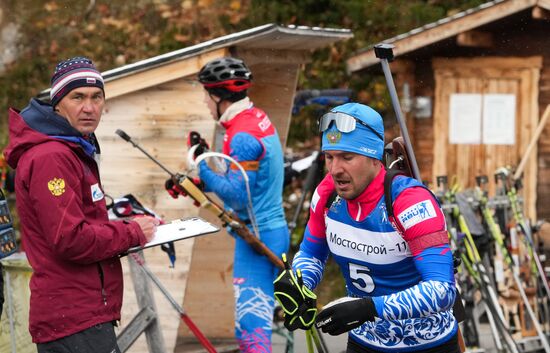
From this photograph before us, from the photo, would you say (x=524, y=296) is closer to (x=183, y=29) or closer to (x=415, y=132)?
(x=415, y=132)

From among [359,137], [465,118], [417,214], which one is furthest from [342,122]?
[465,118]

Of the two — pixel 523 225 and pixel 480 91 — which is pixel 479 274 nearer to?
pixel 523 225

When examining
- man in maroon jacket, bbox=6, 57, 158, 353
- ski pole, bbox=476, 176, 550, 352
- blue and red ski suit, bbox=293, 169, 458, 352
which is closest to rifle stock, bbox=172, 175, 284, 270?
man in maroon jacket, bbox=6, 57, 158, 353

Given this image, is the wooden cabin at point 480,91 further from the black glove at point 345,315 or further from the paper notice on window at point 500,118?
the black glove at point 345,315

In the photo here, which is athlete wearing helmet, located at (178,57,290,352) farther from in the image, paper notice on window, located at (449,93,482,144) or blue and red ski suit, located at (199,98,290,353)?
paper notice on window, located at (449,93,482,144)

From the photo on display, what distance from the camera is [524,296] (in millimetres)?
8852

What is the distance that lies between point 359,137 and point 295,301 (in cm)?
74

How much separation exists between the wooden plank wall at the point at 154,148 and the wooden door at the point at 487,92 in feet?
20.0

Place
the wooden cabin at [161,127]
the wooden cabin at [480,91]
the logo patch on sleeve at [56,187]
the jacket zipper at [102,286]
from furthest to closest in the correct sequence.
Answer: the wooden cabin at [480,91], the wooden cabin at [161,127], the jacket zipper at [102,286], the logo patch on sleeve at [56,187]

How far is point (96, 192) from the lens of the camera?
490 cm

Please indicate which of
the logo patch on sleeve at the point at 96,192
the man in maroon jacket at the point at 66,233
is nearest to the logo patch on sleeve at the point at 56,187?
the man in maroon jacket at the point at 66,233

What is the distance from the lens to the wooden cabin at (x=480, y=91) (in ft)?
44.1

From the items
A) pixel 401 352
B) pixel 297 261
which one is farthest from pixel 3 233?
pixel 401 352

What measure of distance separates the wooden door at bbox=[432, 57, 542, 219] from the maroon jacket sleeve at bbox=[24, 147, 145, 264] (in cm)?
919
